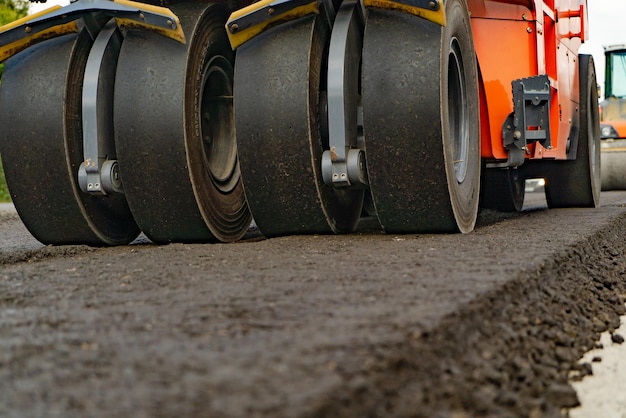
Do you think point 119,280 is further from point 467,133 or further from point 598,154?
point 598,154

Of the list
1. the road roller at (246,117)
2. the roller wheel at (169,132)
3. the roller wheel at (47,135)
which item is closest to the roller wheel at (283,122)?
the road roller at (246,117)

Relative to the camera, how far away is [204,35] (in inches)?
168

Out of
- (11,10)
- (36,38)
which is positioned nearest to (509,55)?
(36,38)

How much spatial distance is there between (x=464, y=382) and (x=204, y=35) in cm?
273

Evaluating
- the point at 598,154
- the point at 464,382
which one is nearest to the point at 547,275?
the point at 464,382

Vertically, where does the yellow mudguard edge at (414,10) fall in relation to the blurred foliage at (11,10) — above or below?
below

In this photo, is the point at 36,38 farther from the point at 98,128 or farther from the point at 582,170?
the point at 582,170

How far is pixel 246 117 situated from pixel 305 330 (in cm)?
213

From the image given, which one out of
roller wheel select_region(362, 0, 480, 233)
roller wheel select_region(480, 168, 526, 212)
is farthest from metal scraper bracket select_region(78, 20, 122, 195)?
roller wheel select_region(480, 168, 526, 212)

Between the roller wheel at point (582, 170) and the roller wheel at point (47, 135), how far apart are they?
12.1 ft

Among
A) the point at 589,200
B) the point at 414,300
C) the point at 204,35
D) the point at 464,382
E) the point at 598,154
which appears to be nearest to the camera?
the point at 464,382

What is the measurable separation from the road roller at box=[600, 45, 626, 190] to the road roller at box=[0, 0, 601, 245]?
754 cm

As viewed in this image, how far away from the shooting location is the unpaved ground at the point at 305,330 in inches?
61.4

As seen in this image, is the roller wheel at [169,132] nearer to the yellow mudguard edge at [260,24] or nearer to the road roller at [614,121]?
the yellow mudguard edge at [260,24]
